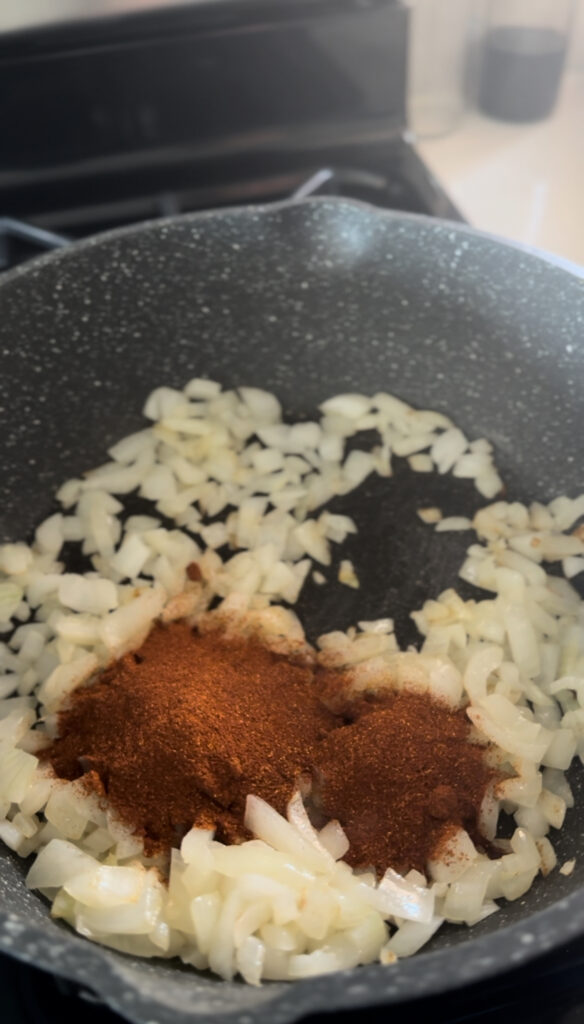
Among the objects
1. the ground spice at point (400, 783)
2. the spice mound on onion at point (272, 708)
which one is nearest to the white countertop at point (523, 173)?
the spice mound on onion at point (272, 708)

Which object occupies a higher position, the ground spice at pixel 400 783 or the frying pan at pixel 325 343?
the frying pan at pixel 325 343

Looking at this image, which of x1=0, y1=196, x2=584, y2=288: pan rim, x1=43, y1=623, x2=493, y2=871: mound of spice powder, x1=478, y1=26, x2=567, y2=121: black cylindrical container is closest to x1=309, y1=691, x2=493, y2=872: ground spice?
x1=43, y1=623, x2=493, y2=871: mound of spice powder

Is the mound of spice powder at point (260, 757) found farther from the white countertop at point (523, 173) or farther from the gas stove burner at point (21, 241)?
the white countertop at point (523, 173)

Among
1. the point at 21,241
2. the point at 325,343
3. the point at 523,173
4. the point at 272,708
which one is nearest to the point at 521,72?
the point at 523,173

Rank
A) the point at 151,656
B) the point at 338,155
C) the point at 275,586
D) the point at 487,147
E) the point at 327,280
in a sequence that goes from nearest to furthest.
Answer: the point at 151,656 → the point at 275,586 → the point at 327,280 → the point at 338,155 → the point at 487,147

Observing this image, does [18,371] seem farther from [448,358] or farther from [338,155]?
[338,155]

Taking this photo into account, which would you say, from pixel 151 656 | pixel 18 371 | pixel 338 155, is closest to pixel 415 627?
pixel 151 656
